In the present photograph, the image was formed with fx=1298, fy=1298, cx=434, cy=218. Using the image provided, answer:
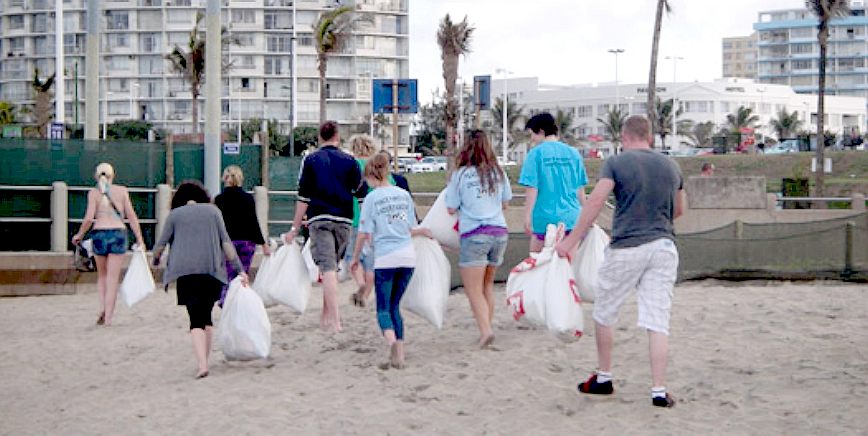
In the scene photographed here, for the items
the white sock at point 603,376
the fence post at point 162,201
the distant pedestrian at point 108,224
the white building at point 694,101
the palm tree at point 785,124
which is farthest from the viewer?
the white building at point 694,101

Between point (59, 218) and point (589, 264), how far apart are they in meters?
10.1

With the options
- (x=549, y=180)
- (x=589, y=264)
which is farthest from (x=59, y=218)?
(x=589, y=264)

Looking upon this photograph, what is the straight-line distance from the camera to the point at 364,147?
37.1 feet

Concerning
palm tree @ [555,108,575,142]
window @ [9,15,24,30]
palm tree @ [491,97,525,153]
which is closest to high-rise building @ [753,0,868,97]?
palm tree @ [555,108,575,142]

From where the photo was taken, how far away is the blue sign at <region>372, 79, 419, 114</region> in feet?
68.3

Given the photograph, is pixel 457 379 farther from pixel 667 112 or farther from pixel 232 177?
pixel 667 112

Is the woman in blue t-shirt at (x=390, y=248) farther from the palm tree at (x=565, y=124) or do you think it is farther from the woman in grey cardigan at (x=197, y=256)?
the palm tree at (x=565, y=124)

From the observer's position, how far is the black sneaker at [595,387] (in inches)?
318

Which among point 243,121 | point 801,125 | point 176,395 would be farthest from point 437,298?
point 801,125

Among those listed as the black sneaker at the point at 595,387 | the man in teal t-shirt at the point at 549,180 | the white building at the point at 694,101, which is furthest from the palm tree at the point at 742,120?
the black sneaker at the point at 595,387

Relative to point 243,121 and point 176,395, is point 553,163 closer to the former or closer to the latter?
point 176,395

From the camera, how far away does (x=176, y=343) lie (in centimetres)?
1136

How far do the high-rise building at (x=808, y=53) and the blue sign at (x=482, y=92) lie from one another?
132 metres

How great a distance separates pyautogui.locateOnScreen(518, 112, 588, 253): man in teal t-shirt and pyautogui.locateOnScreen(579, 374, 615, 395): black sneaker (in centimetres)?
190
